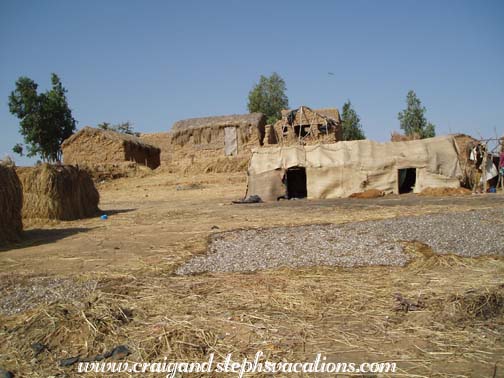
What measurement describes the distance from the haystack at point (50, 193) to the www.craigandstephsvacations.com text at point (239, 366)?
31.2 ft

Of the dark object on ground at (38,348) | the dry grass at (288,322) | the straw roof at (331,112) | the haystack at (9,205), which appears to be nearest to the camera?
the dry grass at (288,322)

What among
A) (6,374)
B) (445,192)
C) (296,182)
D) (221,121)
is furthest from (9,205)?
(221,121)

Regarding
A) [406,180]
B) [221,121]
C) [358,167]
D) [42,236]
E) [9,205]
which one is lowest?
[42,236]

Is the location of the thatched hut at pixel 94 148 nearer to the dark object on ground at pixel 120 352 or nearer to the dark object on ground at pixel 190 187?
the dark object on ground at pixel 190 187

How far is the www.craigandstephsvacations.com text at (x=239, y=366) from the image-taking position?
9.58ft

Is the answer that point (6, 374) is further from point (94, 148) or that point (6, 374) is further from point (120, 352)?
point (94, 148)

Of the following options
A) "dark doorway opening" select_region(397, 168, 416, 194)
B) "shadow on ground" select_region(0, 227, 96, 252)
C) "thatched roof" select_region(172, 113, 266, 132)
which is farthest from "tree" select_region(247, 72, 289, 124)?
"shadow on ground" select_region(0, 227, 96, 252)

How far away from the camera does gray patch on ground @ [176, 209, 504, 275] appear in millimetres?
5695

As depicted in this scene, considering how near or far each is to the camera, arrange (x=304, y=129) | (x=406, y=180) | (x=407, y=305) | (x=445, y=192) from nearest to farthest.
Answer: (x=407, y=305) → (x=445, y=192) → (x=406, y=180) → (x=304, y=129)

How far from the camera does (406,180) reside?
56.6ft

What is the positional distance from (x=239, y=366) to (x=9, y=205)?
25.1 feet

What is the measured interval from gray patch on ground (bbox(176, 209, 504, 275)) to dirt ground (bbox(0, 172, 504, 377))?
0.97 feet

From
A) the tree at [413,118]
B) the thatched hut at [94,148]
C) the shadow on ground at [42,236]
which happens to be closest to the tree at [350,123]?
the tree at [413,118]

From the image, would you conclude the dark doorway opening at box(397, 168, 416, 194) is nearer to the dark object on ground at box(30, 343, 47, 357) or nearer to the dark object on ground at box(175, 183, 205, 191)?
the dark object on ground at box(175, 183, 205, 191)
